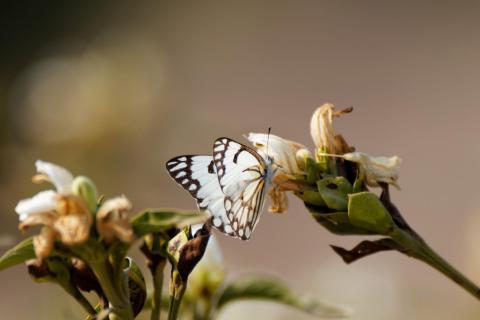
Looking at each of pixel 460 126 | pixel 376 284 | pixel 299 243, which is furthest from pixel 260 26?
pixel 376 284

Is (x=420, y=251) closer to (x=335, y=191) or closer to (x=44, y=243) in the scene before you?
(x=335, y=191)

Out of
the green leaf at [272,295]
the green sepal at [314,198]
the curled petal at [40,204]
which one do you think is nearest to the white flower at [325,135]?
the green sepal at [314,198]

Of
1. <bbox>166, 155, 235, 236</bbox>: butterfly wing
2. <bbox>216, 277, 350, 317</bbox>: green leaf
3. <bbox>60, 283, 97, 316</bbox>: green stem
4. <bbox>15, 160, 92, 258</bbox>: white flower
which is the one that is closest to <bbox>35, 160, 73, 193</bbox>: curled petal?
<bbox>15, 160, 92, 258</bbox>: white flower

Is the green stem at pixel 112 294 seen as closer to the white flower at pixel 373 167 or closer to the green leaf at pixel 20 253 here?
the green leaf at pixel 20 253

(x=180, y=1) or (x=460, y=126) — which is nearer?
(x=460, y=126)

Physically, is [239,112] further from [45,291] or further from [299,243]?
[45,291]
